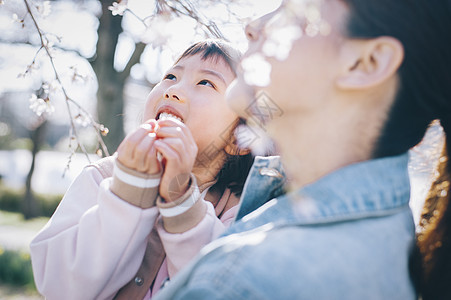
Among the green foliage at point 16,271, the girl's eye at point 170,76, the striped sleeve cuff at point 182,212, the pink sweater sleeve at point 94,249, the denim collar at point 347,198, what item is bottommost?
the green foliage at point 16,271

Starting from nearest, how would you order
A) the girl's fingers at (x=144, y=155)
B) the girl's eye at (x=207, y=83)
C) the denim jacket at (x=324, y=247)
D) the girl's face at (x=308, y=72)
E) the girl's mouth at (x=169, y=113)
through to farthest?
the denim jacket at (x=324, y=247) → the girl's face at (x=308, y=72) → the girl's fingers at (x=144, y=155) → the girl's mouth at (x=169, y=113) → the girl's eye at (x=207, y=83)

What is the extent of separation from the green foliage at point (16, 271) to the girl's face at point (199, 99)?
4.18 meters

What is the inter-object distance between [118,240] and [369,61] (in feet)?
3.24

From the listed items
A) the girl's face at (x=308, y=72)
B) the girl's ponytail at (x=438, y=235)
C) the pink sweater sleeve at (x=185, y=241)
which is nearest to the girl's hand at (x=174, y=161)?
the pink sweater sleeve at (x=185, y=241)

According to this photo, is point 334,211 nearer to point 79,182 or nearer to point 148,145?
point 148,145

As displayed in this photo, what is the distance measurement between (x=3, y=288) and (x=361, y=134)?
524 centimetres

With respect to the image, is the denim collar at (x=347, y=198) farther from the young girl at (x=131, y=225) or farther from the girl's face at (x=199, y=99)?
the girl's face at (x=199, y=99)

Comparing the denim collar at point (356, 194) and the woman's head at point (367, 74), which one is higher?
the woman's head at point (367, 74)

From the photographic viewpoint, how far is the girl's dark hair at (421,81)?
1015 mm

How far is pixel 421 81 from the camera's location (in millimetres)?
1048

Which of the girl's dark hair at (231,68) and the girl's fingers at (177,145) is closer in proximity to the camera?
the girl's fingers at (177,145)

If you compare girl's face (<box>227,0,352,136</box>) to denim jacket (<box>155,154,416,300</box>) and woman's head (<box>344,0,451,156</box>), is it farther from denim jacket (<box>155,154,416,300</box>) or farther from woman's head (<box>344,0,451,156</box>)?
denim jacket (<box>155,154,416,300</box>)

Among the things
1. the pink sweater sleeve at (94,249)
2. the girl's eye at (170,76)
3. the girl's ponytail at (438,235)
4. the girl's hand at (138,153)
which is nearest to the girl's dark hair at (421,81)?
the girl's ponytail at (438,235)

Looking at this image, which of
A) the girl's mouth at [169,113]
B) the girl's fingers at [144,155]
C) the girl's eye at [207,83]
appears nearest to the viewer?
the girl's fingers at [144,155]
